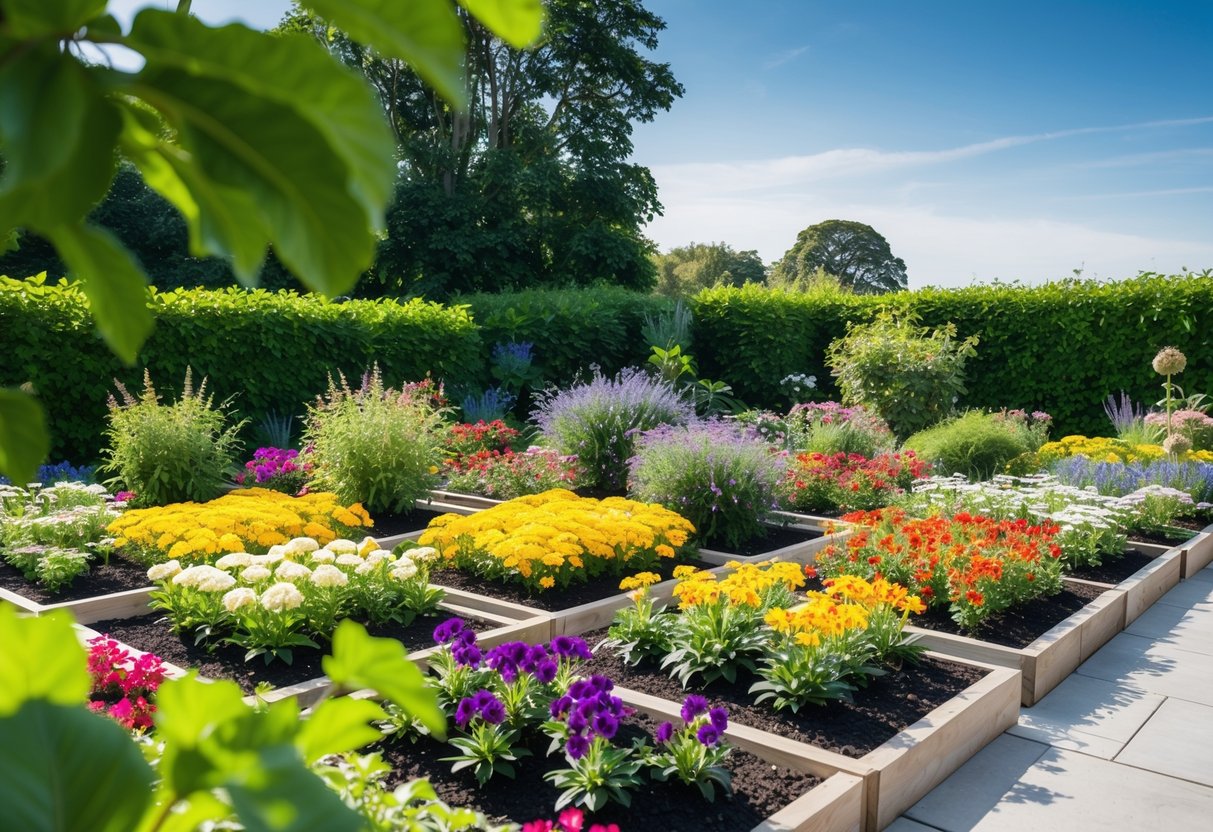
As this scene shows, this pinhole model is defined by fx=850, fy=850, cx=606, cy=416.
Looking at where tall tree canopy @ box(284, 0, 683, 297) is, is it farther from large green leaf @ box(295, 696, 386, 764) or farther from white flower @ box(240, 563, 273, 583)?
large green leaf @ box(295, 696, 386, 764)

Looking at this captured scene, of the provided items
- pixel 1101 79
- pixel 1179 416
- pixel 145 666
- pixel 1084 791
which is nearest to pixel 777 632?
pixel 1084 791

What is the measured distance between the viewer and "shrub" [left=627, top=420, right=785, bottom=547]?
627cm

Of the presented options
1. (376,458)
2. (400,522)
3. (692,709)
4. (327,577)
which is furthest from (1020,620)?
(376,458)

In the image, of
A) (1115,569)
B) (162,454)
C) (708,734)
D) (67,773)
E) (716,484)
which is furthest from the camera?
(162,454)

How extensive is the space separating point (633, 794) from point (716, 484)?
12.2ft

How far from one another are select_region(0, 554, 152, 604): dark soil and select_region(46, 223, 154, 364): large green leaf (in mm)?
4708

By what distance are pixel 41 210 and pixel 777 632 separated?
3.92m

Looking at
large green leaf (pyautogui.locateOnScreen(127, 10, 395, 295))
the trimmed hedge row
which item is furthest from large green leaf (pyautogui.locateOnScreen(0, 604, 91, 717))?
the trimmed hedge row

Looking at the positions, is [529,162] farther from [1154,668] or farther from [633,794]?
[633,794]

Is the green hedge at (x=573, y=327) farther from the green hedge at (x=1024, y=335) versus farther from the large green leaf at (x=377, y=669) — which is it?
the large green leaf at (x=377, y=669)

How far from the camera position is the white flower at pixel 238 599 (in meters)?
3.59

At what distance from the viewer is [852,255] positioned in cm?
5216

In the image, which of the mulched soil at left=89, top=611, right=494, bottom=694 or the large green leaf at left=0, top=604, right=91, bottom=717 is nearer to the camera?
the large green leaf at left=0, top=604, right=91, bottom=717

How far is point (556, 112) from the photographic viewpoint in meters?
23.0
